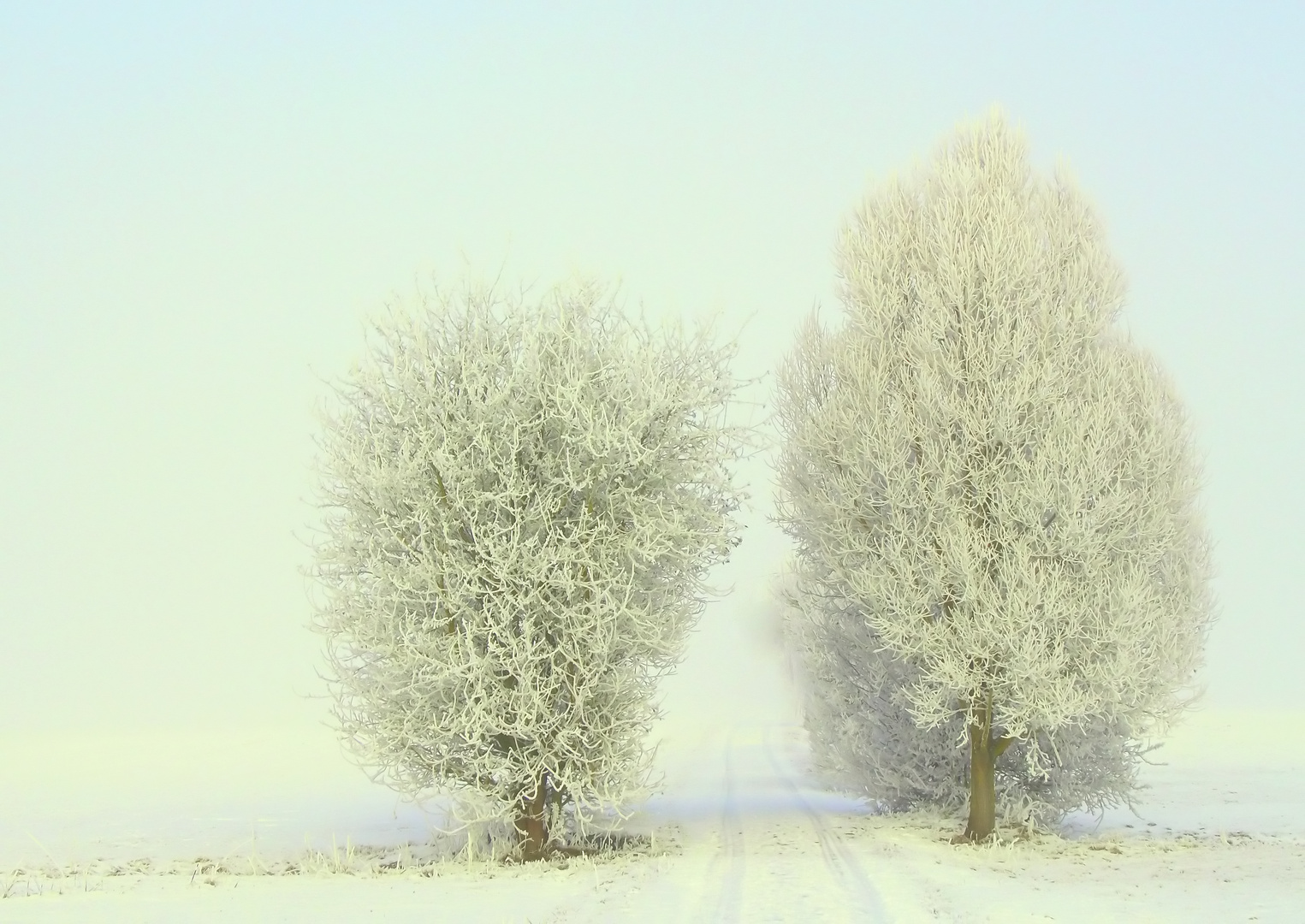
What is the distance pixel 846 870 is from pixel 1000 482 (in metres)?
5.32

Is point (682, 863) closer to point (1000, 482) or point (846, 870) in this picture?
point (846, 870)

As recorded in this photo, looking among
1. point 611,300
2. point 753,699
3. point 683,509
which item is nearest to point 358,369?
point 611,300

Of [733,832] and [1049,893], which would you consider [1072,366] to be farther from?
[733,832]

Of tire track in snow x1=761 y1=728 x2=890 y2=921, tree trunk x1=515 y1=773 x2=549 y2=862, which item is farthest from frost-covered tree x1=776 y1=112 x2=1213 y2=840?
tree trunk x1=515 y1=773 x2=549 y2=862

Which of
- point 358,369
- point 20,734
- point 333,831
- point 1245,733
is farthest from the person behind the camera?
point 20,734

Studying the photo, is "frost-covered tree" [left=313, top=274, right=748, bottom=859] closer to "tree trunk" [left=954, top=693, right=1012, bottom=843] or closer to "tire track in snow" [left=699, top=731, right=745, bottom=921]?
"tire track in snow" [left=699, top=731, right=745, bottom=921]

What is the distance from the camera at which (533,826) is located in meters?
13.0

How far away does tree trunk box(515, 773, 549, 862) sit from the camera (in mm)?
12867

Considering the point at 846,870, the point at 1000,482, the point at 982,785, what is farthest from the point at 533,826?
the point at 1000,482

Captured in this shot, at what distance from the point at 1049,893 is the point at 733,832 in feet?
16.0

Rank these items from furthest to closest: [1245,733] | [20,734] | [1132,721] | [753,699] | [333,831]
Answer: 1. [753,699]
2. [20,734]
3. [1245,733]
4. [333,831]
5. [1132,721]

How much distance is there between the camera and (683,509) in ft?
43.1

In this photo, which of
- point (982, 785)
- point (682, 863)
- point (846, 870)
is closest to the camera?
point (846, 870)

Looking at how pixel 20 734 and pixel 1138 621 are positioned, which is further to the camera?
pixel 20 734
